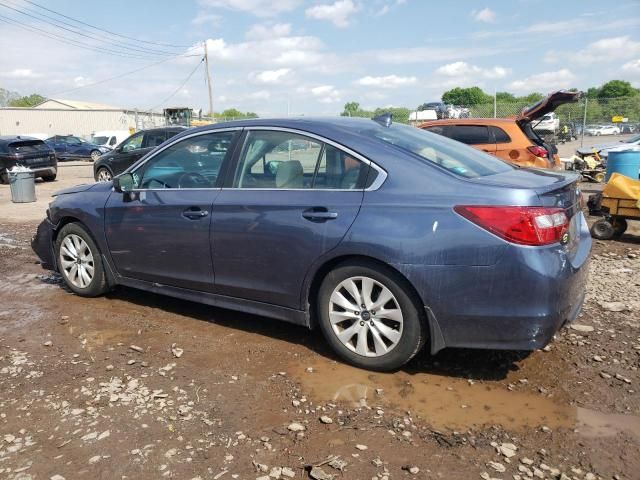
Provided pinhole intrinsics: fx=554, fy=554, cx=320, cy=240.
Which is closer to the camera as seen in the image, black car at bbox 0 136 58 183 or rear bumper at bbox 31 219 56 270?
rear bumper at bbox 31 219 56 270

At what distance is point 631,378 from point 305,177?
7.99 ft

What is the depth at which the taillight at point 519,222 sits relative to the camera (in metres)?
3.04

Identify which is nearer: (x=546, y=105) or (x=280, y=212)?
(x=280, y=212)

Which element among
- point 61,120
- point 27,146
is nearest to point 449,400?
point 27,146

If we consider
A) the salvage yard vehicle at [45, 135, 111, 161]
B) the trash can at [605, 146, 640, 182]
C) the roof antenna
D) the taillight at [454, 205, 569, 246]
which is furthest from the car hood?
the salvage yard vehicle at [45, 135, 111, 161]

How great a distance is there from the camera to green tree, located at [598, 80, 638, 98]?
289 feet

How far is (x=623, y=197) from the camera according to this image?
713 cm

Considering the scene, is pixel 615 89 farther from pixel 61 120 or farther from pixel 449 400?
pixel 449 400

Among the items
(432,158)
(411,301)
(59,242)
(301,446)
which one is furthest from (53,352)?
(432,158)

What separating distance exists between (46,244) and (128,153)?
1036 centimetres

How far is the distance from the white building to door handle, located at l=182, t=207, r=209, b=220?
44.4 metres

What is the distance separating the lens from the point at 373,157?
11.6 ft

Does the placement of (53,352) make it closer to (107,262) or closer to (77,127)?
(107,262)

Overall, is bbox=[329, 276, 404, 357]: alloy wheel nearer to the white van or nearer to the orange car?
the orange car
